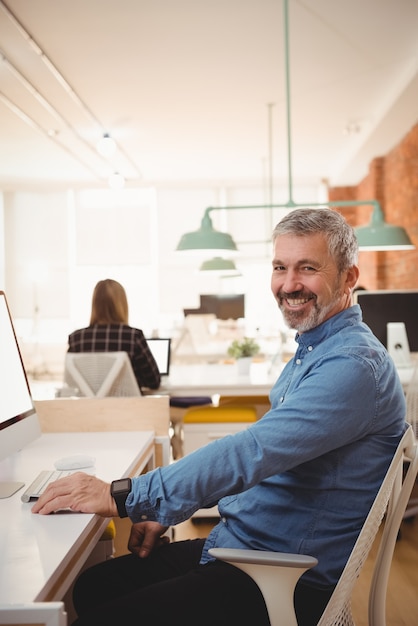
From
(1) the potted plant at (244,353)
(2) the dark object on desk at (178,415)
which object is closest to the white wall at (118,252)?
(2) the dark object on desk at (178,415)

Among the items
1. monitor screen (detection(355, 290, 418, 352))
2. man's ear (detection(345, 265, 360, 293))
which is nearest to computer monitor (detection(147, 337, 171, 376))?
monitor screen (detection(355, 290, 418, 352))

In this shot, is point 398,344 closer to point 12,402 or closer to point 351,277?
point 351,277

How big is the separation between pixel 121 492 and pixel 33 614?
16.2 inches

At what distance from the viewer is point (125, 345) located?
366 cm

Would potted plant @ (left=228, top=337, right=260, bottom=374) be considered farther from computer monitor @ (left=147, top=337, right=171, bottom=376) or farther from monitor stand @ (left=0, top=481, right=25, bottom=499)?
monitor stand @ (left=0, top=481, right=25, bottom=499)

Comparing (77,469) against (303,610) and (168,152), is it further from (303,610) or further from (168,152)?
(168,152)

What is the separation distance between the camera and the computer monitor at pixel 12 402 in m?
1.54

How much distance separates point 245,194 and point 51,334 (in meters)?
3.86

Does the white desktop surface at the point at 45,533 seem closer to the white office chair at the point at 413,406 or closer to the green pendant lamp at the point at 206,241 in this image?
the white office chair at the point at 413,406

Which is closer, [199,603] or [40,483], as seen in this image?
[199,603]

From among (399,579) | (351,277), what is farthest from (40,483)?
(399,579)

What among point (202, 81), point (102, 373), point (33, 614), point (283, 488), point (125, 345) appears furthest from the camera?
point (202, 81)

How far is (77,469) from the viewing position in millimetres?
1601

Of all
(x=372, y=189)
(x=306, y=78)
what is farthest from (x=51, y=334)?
(x=306, y=78)
